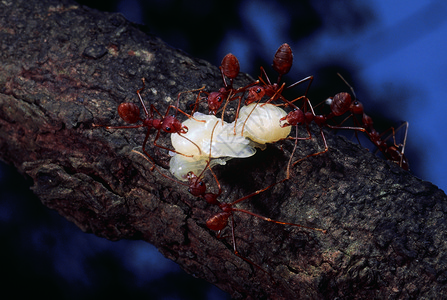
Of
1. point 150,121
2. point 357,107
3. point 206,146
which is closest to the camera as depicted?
point 206,146

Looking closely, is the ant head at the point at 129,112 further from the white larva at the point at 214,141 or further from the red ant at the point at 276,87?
the red ant at the point at 276,87

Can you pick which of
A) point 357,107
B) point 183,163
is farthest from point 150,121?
point 357,107

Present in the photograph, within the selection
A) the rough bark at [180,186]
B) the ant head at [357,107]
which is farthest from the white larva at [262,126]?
the ant head at [357,107]

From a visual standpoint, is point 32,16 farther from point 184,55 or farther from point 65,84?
point 184,55

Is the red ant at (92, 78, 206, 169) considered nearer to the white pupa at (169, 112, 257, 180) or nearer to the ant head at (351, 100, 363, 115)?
the white pupa at (169, 112, 257, 180)

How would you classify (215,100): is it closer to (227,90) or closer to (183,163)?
(227,90)

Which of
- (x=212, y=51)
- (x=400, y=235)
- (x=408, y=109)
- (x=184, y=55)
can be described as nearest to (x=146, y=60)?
(x=184, y=55)
